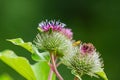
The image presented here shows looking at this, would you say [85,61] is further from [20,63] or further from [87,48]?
[20,63]

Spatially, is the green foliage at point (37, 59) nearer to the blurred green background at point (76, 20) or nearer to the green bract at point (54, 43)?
the green bract at point (54, 43)

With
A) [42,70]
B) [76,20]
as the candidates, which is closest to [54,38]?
[42,70]

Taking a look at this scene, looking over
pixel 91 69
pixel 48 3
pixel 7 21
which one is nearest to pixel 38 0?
pixel 48 3

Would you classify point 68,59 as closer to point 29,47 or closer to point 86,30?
point 29,47

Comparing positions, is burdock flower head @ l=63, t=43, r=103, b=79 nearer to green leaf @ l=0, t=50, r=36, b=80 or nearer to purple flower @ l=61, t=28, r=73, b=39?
purple flower @ l=61, t=28, r=73, b=39

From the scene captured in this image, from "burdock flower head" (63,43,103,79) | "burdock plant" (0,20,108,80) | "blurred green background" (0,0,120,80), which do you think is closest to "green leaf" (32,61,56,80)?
"burdock plant" (0,20,108,80)
